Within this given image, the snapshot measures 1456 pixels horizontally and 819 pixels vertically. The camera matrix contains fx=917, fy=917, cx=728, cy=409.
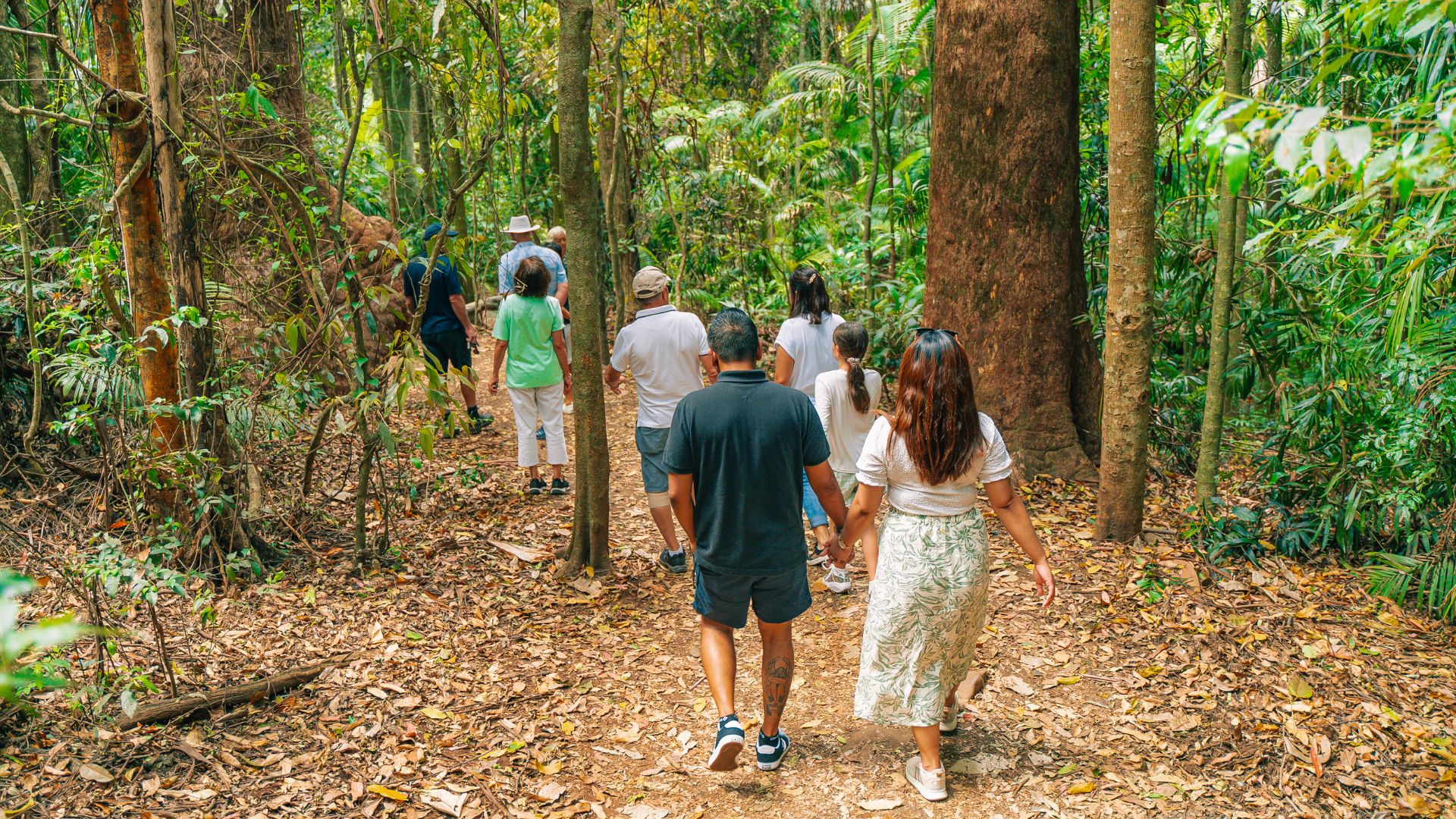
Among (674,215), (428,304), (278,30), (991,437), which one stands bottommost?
(991,437)

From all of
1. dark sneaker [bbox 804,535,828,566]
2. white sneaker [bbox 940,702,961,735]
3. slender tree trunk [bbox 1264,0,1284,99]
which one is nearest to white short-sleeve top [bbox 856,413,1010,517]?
white sneaker [bbox 940,702,961,735]

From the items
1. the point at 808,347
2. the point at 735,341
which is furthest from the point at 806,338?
the point at 735,341

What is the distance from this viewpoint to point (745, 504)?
3.84 m

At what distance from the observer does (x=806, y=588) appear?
3.98 m

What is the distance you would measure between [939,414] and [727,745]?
1.61 m

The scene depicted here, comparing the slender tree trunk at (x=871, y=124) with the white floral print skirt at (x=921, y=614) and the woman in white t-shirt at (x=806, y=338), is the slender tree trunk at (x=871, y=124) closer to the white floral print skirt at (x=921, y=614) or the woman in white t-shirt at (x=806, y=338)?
the woman in white t-shirt at (x=806, y=338)

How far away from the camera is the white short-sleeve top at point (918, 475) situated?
3648 millimetres

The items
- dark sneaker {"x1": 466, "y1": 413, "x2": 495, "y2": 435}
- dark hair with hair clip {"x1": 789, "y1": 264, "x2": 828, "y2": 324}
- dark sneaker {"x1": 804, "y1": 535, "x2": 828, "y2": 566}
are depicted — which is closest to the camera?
dark hair with hair clip {"x1": 789, "y1": 264, "x2": 828, "y2": 324}

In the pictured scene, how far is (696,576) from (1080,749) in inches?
77.3

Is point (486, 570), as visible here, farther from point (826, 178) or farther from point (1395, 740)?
point (826, 178)

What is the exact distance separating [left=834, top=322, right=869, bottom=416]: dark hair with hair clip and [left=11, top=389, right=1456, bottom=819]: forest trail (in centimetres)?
136

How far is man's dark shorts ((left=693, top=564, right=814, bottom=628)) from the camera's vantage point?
3.91m

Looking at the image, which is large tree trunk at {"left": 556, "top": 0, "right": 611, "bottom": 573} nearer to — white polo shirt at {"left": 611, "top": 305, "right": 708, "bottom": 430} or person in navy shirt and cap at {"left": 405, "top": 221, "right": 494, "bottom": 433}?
white polo shirt at {"left": 611, "top": 305, "right": 708, "bottom": 430}

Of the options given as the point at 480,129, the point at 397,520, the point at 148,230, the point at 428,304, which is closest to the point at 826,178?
the point at 480,129
